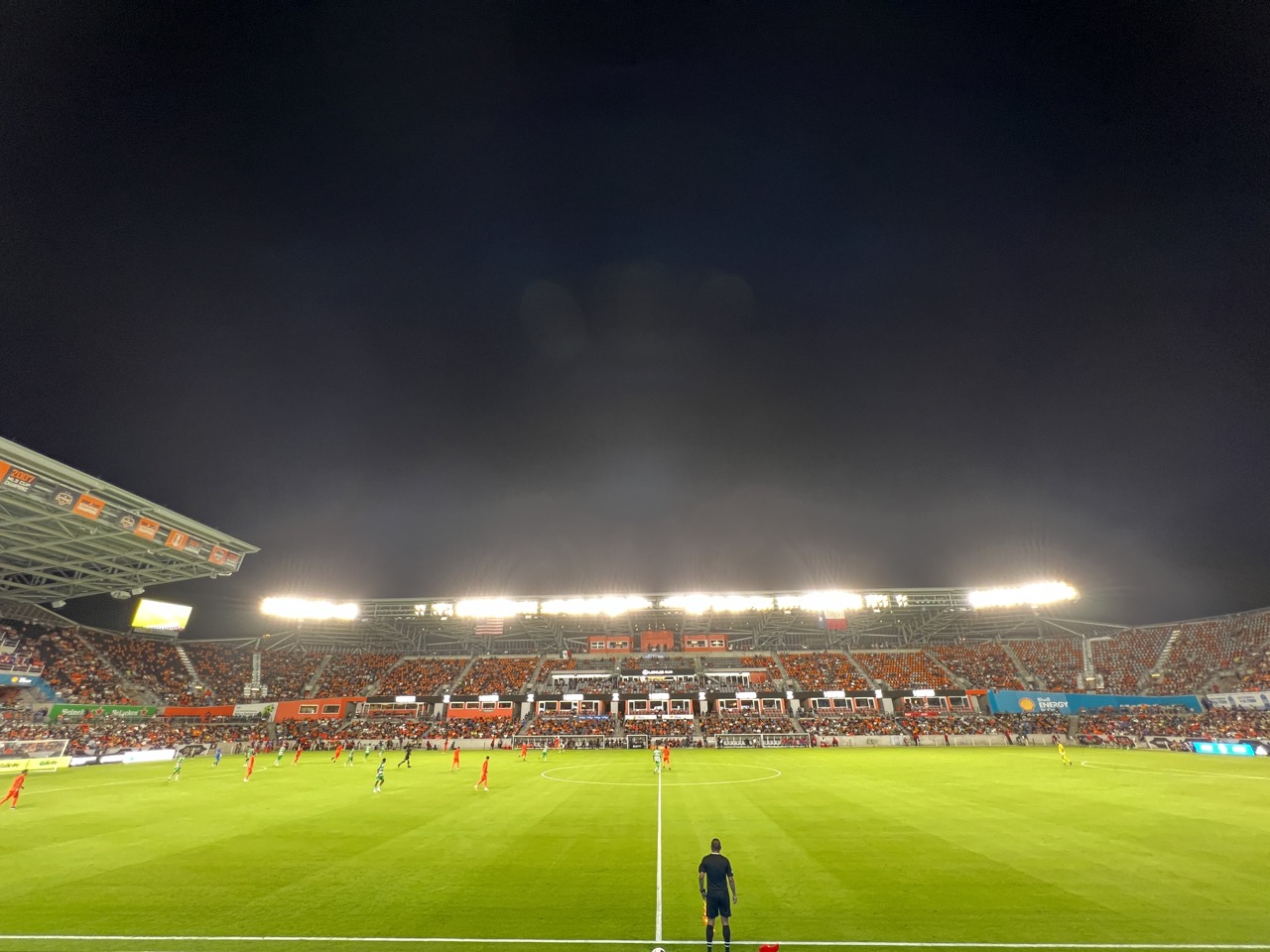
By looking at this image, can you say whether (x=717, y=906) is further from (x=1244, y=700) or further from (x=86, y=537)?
(x=1244, y=700)

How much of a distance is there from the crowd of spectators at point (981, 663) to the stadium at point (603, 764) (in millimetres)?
395

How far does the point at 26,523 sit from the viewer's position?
36312 millimetres

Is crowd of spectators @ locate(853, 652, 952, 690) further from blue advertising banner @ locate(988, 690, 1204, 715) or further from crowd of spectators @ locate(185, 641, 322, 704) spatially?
crowd of spectators @ locate(185, 641, 322, 704)

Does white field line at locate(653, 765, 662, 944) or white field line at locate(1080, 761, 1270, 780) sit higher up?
white field line at locate(653, 765, 662, 944)

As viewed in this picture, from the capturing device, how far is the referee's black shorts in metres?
8.69

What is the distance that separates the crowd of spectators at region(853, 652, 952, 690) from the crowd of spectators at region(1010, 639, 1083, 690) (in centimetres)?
1071

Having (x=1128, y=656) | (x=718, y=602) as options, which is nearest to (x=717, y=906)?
(x=718, y=602)

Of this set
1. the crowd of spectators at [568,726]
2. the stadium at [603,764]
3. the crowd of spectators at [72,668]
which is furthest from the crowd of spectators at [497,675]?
the crowd of spectators at [72,668]

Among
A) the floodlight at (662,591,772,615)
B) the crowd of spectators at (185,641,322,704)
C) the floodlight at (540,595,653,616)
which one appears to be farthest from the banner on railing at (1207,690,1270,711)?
the crowd of spectators at (185,641,322,704)

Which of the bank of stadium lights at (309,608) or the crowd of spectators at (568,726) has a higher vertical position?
the bank of stadium lights at (309,608)

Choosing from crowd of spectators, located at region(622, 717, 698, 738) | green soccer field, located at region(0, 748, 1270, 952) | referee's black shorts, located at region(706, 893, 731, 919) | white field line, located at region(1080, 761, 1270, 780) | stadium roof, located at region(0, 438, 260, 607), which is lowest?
crowd of spectators, located at region(622, 717, 698, 738)

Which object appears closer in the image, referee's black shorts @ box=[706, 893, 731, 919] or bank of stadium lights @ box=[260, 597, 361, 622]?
referee's black shorts @ box=[706, 893, 731, 919]

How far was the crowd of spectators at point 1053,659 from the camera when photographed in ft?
206

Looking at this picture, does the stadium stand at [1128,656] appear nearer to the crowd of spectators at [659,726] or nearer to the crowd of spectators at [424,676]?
the crowd of spectators at [659,726]
